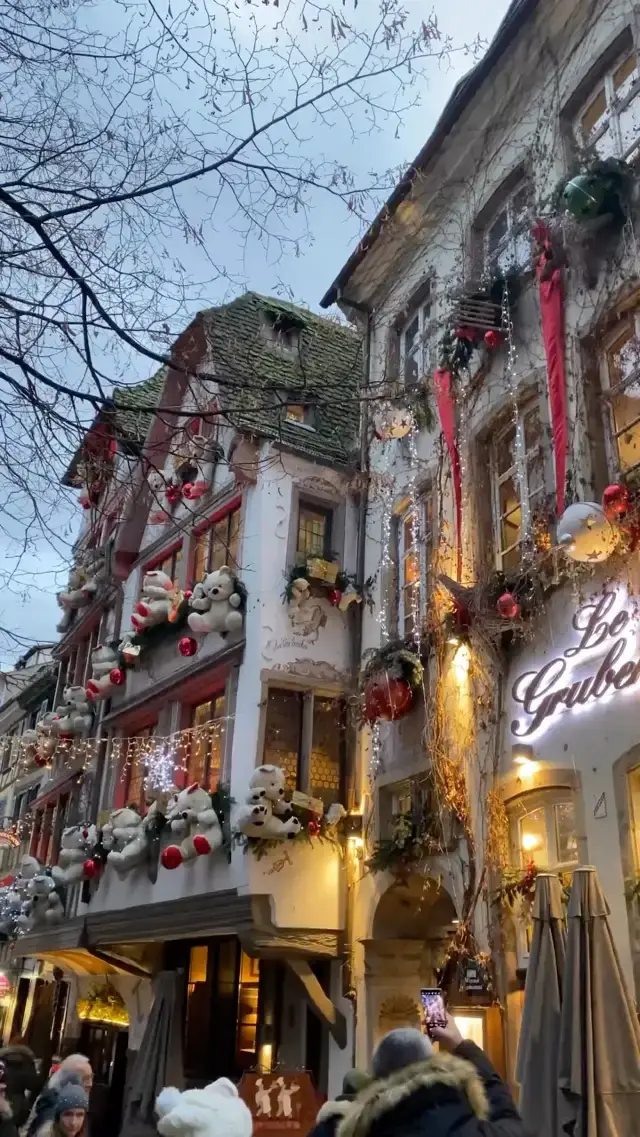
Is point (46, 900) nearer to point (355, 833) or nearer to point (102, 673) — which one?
point (102, 673)

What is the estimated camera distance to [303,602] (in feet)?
39.4

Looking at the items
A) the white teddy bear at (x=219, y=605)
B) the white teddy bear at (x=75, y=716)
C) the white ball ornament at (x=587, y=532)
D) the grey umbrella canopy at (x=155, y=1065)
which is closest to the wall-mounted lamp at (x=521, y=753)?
the white ball ornament at (x=587, y=532)

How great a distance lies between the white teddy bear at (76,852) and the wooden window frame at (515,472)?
8203 millimetres

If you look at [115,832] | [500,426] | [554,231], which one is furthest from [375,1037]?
[554,231]

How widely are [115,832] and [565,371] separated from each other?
8.67 metres

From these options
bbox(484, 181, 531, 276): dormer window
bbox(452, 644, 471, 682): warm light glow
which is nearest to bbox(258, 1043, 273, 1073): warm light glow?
bbox(452, 644, 471, 682): warm light glow

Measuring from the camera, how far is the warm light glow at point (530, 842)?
769 centimetres

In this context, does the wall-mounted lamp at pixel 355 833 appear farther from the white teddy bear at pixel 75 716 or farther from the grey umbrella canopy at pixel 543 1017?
the white teddy bear at pixel 75 716

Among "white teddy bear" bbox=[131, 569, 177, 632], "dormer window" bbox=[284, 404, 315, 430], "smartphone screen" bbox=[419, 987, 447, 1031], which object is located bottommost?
"smartphone screen" bbox=[419, 987, 447, 1031]

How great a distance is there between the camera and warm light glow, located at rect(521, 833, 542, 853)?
769 centimetres

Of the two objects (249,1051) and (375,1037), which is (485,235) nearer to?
(375,1037)

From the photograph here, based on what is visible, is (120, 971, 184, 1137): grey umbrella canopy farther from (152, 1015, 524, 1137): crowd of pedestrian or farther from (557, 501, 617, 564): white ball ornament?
(152, 1015, 524, 1137): crowd of pedestrian

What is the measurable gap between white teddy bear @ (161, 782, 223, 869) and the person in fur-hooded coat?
8.13m

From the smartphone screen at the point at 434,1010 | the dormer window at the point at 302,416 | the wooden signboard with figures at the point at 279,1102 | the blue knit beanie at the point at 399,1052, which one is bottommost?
the wooden signboard with figures at the point at 279,1102
